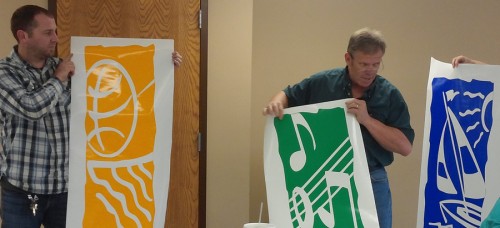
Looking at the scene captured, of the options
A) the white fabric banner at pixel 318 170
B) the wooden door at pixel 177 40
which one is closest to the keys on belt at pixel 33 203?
the white fabric banner at pixel 318 170

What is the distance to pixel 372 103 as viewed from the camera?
7.64 ft

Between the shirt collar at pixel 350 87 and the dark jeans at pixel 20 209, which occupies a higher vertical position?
the shirt collar at pixel 350 87

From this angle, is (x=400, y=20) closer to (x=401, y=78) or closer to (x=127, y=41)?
(x=401, y=78)

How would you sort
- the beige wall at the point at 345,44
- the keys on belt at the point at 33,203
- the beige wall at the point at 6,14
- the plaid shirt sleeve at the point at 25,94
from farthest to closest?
the beige wall at the point at 345,44
the beige wall at the point at 6,14
the keys on belt at the point at 33,203
the plaid shirt sleeve at the point at 25,94

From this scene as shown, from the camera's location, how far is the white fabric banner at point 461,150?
7.67 feet

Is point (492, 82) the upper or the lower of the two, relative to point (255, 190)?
upper

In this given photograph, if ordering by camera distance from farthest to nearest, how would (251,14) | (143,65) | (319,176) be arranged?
(251,14) → (143,65) → (319,176)

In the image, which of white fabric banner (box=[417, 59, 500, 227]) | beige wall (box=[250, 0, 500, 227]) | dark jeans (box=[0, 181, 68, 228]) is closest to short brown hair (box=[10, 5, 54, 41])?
dark jeans (box=[0, 181, 68, 228])

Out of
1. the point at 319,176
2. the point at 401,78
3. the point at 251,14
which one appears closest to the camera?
the point at 319,176

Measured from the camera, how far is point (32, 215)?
228 centimetres

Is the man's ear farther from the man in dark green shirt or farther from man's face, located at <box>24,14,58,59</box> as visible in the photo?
the man in dark green shirt

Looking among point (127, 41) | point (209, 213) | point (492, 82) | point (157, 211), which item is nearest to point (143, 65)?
point (127, 41)

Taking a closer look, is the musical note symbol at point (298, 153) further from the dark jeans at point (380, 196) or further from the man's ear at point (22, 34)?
the man's ear at point (22, 34)

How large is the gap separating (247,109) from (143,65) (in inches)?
36.0
